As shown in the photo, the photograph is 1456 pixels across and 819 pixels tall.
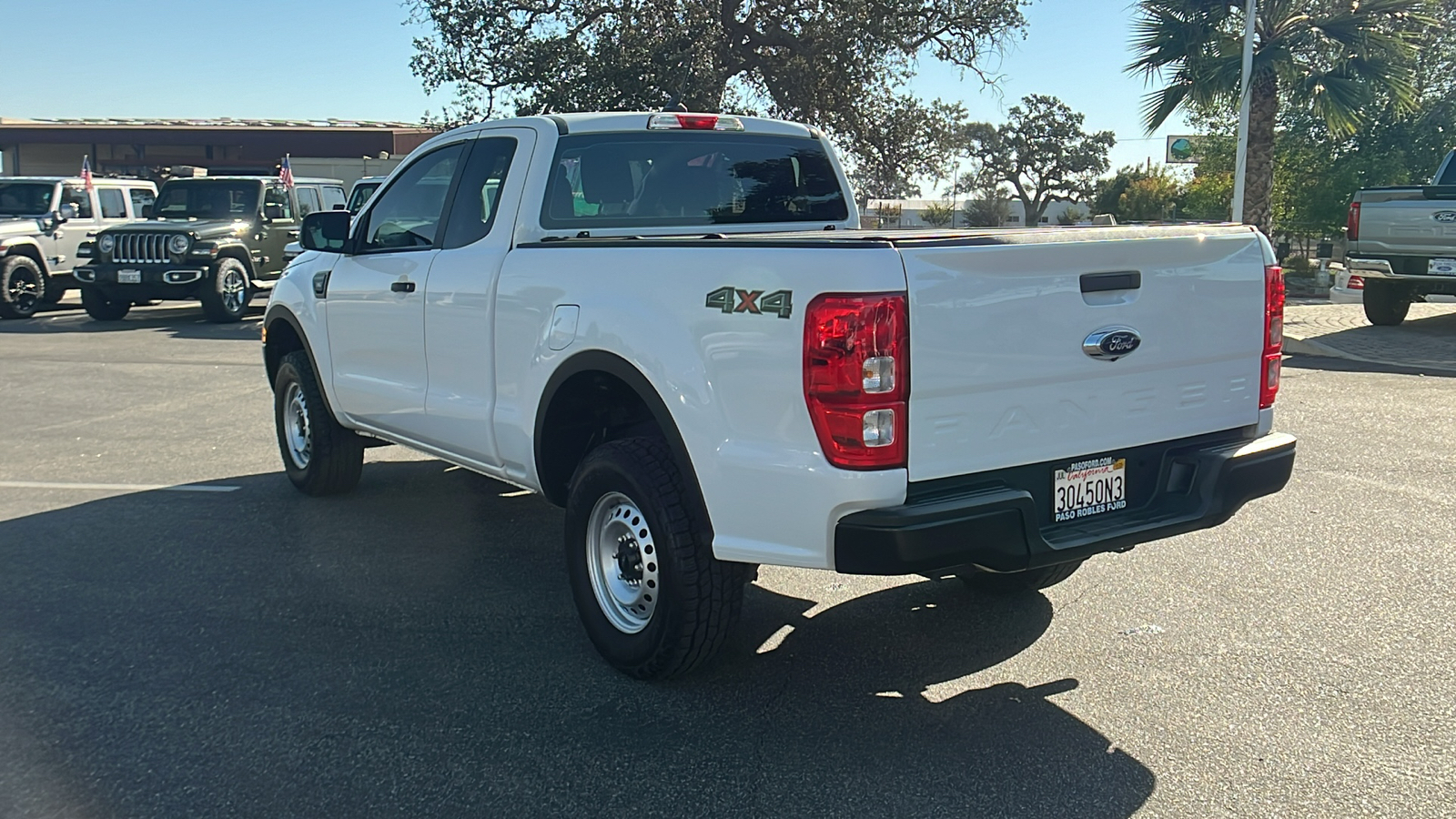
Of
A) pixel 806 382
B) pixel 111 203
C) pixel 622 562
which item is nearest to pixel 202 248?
pixel 111 203

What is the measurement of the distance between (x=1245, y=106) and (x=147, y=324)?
16.4m

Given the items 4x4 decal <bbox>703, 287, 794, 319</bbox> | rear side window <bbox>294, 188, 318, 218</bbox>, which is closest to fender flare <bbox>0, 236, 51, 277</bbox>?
rear side window <bbox>294, 188, 318, 218</bbox>

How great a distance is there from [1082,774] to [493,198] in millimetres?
3190

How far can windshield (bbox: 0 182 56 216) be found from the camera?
17781mm

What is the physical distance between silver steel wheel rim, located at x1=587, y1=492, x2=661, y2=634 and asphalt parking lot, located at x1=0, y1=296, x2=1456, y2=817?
23cm

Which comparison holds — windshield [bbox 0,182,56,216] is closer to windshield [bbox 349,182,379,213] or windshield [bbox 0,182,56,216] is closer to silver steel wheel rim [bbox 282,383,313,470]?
windshield [bbox 349,182,379,213]

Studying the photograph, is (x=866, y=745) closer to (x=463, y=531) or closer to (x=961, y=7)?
(x=463, y=531)

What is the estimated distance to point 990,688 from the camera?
4082 millimetres

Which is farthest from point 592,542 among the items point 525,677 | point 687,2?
point 687,2

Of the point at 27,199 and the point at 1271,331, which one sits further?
the point at 27,199

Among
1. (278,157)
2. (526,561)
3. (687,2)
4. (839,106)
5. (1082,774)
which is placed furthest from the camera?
(278,157)

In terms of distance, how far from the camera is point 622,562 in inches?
168

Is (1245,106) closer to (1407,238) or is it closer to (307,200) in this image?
(1407,238)

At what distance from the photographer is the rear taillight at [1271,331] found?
13.6 feet
